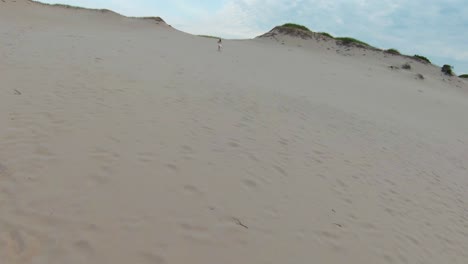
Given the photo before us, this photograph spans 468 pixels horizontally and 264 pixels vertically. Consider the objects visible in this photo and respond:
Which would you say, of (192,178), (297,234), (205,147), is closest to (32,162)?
(192,178)

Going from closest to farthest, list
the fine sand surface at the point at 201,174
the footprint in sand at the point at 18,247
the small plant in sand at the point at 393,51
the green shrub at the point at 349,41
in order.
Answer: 1. the footprint in sand at the point at 18,247
2. the fine sand surface at the point at 201,174
3. the small plant in sand at the point at 393,51
4. the green shrub at the point at 349,41

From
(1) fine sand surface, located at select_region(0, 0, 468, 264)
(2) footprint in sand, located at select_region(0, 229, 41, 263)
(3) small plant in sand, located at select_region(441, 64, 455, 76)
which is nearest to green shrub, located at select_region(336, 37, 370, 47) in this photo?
(3) small plant in sand, located at select_region(441, 64, 455, 76)

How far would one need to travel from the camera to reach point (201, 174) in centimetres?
529

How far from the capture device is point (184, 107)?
8633 millimetres

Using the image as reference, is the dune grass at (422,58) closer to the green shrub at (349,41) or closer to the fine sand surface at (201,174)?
the green shrub at (349,41)

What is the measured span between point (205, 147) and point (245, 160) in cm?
87

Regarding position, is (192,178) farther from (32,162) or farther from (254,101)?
(254,101)

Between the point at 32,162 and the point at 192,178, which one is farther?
the point at 192,178

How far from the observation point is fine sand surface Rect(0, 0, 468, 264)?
3.72m

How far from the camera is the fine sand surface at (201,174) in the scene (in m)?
3.72

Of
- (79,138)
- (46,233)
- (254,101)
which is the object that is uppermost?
(254,101)

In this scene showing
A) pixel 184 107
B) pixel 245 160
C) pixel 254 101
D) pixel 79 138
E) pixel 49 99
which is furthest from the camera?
pixel 254 101

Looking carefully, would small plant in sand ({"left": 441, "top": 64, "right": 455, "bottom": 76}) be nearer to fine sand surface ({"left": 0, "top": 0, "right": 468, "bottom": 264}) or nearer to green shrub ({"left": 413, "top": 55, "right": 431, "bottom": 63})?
green shrub ({"left": 413, "top": 55, "right": 431, "bottom": 63})

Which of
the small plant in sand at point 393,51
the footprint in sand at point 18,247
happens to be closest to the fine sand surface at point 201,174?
the footprint in sand at point 18,247
